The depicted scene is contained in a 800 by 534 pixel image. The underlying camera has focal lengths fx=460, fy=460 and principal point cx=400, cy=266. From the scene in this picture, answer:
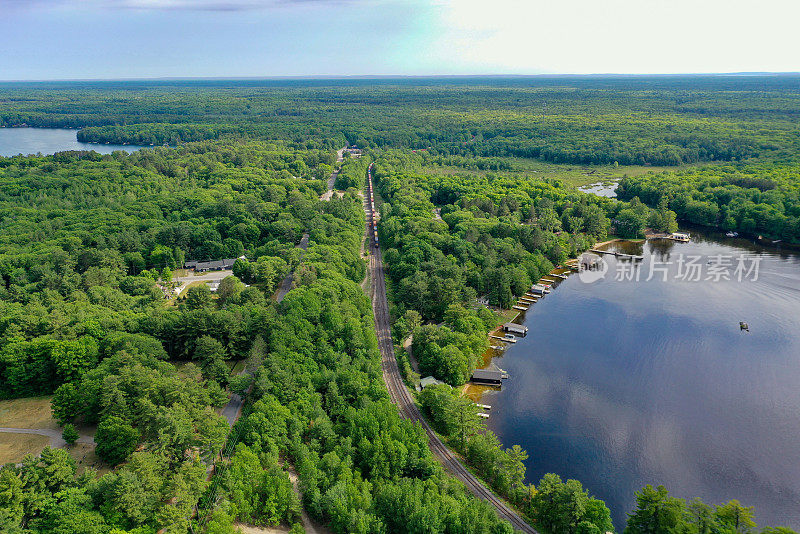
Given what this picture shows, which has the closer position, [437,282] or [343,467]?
[343,467]

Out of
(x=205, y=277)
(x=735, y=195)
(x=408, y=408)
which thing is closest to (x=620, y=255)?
(x=735, y=195)

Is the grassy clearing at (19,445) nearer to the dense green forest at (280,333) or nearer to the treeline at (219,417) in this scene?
the treeline at (219,417)

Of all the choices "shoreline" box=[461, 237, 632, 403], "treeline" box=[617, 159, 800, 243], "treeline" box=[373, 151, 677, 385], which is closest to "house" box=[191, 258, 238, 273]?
"treeline" box=[373, 151, 677, 385]

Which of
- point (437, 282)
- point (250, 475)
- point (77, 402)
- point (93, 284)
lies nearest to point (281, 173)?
point (93, 284)

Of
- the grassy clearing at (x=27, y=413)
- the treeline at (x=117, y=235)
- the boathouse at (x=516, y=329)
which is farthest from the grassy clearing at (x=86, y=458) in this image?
the boathouse at (x=516, y=329)

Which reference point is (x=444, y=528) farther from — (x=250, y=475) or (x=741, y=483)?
(x=741, y=483)
